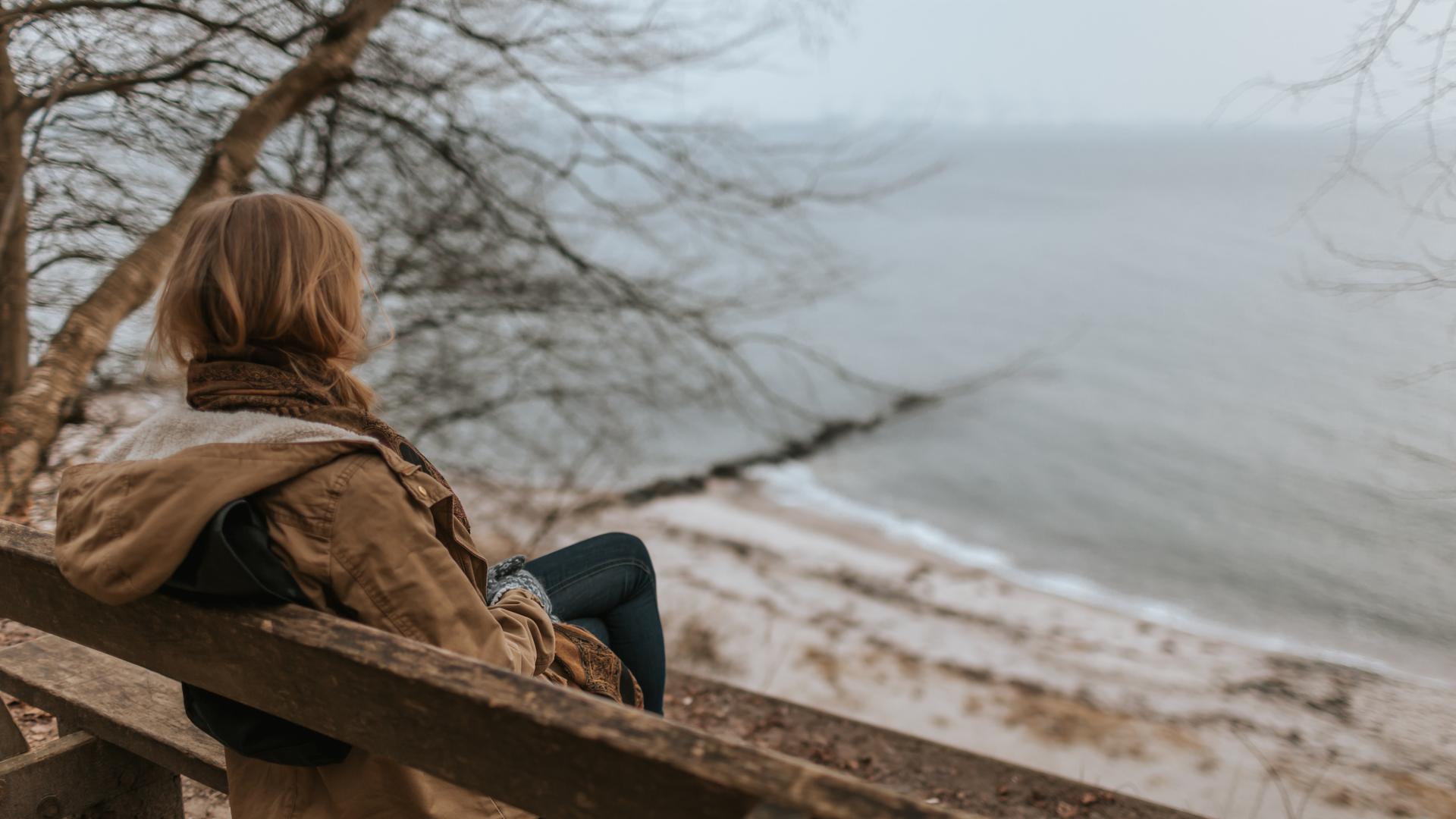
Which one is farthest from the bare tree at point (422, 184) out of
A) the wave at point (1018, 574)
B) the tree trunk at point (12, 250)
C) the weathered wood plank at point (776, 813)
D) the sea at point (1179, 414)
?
the wave at point (1018, 574)

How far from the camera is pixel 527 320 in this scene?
6922mm

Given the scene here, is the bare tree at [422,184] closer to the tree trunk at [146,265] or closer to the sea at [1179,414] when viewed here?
the tree trunk at [146,265]

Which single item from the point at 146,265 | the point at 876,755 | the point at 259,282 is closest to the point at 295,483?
the point at 259,282

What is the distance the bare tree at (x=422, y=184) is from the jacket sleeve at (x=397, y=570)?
247cm

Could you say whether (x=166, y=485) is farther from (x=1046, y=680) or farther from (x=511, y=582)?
(x=1046, y=680)

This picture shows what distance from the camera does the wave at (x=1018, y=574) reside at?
10305 mm

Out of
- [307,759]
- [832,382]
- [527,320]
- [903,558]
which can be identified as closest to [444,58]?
[527,320]

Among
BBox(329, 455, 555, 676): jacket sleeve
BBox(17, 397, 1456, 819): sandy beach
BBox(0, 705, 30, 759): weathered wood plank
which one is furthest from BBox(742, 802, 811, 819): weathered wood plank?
BBox(17, 397, 1456, 819): sandy beach

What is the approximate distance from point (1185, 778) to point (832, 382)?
1416 centimetres

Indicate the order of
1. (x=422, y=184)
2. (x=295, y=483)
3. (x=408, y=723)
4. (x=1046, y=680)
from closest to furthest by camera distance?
(x=408, y=723)
(x=295, y=483)
(x=422, y=184)
(x=1046, y=680)

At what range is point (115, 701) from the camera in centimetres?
191

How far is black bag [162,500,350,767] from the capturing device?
1.22 metres

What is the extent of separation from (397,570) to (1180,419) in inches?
913

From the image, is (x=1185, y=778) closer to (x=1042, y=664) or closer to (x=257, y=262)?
(x=1042, y=664)
